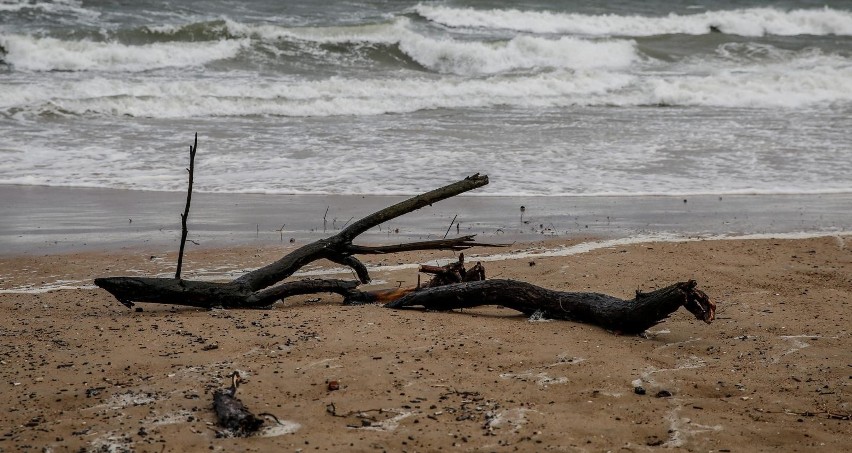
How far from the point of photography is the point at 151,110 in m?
15.3

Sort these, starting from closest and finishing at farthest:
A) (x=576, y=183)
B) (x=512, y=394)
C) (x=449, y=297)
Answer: (x=512, y=394)
(x=449, y=297)
(x=576, y=183)

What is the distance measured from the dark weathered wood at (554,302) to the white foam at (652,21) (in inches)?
867

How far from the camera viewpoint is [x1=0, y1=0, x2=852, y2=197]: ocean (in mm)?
10914

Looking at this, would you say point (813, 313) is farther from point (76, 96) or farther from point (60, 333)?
point (76, 96)

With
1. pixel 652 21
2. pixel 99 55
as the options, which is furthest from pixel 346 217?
pixel 652 21

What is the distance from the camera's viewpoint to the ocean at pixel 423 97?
35.8ft

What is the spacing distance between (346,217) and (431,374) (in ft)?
13.8

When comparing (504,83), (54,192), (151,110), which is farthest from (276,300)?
(504,83)

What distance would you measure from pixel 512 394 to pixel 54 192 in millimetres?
6883

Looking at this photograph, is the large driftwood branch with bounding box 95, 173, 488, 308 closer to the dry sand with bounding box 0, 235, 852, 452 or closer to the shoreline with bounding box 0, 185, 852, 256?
the dry sand with bounding box 0, 235, 852, 452

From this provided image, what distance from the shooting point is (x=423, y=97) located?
56.9 ft

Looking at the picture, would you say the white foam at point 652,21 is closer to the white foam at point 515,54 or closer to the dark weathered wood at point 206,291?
the white foam at point 515,54

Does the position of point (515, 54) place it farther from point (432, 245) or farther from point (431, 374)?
point (431, 374)

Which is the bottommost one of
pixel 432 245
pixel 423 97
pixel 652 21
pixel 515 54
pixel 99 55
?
pixel 432 245
